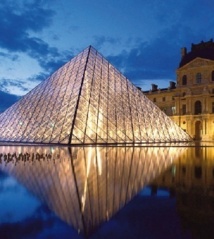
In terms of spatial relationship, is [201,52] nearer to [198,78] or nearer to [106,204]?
[198,78]

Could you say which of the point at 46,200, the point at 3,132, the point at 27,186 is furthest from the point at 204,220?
the point at 3,132

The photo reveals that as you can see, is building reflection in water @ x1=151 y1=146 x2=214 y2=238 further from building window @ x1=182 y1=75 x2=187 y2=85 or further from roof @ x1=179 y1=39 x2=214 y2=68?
roof @ x1=179 y1=39 x2=214 y2=68

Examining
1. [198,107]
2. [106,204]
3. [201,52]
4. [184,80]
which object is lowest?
[106,204]

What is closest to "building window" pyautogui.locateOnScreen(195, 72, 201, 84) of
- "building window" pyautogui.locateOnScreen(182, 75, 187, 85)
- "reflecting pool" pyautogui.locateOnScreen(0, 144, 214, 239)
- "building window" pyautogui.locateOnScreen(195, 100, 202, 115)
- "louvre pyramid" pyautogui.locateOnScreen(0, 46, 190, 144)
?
"building window" pyautogui.locateOnScreen(182, 75, 187, 85)

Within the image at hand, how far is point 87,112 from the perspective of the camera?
26.1m

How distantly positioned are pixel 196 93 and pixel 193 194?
4805 cm

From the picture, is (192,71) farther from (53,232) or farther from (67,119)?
(53,232)

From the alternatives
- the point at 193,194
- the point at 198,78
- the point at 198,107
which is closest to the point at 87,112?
the point at 193,194

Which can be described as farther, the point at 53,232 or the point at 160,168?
the point at 160,168

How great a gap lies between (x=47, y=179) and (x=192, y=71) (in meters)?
48.1

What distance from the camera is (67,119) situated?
25.7 m

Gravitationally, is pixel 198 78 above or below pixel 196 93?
above

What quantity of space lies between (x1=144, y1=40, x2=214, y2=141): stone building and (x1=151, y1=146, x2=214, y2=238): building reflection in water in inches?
1659

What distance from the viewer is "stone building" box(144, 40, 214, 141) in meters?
51.2
